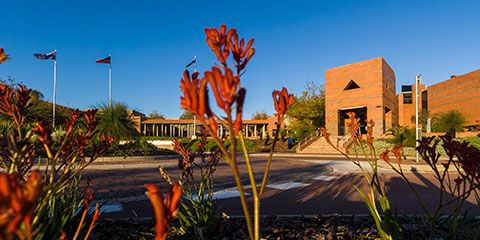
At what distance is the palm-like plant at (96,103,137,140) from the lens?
1599cm

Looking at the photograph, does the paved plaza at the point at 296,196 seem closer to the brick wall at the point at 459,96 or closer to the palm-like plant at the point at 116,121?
the palm-like plant at the point at 116,121

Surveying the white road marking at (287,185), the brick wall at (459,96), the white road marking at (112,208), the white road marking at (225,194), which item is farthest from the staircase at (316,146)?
the brick wall at (459,96)

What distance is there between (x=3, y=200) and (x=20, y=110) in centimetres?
172

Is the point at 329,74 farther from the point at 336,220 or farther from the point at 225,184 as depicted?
the point at 336,220

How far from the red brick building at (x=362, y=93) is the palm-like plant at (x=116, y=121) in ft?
69.5

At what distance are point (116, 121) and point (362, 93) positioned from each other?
77.9ft

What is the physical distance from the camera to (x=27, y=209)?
587 mm

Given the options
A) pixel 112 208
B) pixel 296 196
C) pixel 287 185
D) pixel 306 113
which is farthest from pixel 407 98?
pixel 112 208

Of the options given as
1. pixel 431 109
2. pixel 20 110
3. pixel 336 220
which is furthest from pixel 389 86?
pixel 20 110

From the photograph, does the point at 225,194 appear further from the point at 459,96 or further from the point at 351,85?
the point at 459,96

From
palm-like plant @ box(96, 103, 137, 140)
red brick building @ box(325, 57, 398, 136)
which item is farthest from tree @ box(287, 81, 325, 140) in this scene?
palm-like plant @ box(96, 103, 137, 140)

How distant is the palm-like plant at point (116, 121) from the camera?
16.0 meters

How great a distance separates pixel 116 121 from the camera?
16234 mm

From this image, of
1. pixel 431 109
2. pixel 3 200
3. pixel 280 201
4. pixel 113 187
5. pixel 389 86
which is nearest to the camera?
pixel 3 200
